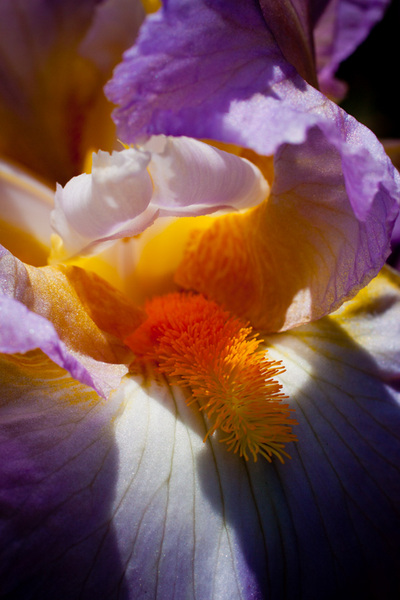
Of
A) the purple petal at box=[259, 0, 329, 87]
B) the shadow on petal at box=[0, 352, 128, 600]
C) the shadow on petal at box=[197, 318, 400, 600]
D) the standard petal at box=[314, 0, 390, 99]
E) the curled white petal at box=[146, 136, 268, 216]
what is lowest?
the shadow on petal at box=[197, 318, 400, 600]

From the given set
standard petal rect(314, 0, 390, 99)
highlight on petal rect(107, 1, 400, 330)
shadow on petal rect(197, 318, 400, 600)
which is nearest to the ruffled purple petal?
highlight on petal rect(107, 1, 400, 330)

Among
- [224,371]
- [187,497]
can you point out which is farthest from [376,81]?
[187,497]

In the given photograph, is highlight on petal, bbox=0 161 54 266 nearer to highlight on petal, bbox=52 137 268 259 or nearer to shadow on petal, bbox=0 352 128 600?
highlight on petal, bbox=52 137 268 259

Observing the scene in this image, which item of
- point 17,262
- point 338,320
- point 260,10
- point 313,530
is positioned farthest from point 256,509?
point 260,10

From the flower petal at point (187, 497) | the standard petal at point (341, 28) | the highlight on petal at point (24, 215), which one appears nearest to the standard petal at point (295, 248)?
the flower petal at point (187, 497)

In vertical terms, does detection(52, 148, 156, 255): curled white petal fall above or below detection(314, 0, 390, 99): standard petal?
below

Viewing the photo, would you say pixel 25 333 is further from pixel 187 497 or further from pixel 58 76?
pixel 58 76

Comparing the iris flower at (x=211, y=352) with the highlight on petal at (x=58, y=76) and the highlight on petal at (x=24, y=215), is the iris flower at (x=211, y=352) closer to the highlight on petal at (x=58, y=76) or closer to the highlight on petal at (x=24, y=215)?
the highlight on petal at (x=24, y=215)
